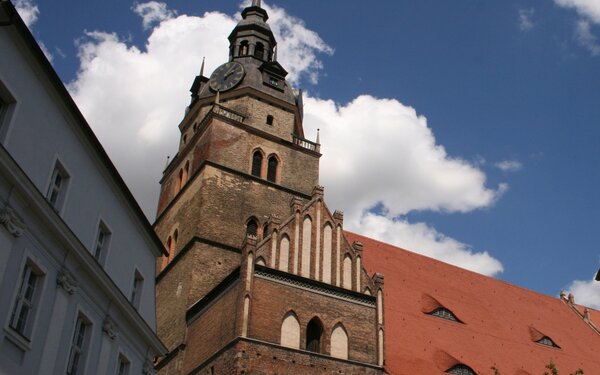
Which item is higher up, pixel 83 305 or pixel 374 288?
pixel 374 288

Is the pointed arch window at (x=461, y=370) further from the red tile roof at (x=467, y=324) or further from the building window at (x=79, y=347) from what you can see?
the building window at (x=79, y=347)

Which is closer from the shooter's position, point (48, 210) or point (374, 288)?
point (48, 210)

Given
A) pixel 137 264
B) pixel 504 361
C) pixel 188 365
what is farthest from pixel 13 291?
pixel 504 361

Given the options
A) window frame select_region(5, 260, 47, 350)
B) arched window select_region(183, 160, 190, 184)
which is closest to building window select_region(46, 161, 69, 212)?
window frame select_region(5, 260, 47, 350)

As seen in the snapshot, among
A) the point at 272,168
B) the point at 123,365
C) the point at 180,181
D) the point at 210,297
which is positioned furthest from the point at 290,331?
the point at 180,181

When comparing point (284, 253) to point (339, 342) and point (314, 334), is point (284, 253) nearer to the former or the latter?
point (314, 334)

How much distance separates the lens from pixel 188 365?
19953 millimetres

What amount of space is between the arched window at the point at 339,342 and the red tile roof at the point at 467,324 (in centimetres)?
271

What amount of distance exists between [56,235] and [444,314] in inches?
684

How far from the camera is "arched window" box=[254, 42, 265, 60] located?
3031 centimetres

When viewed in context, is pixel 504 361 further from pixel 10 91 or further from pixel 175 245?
pixel 10 91

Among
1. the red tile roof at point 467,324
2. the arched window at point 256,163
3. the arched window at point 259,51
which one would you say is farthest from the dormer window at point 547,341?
the arched window at point 259,51

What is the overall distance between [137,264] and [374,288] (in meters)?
7.77

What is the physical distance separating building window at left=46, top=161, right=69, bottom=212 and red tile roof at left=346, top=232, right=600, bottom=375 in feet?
40.4
